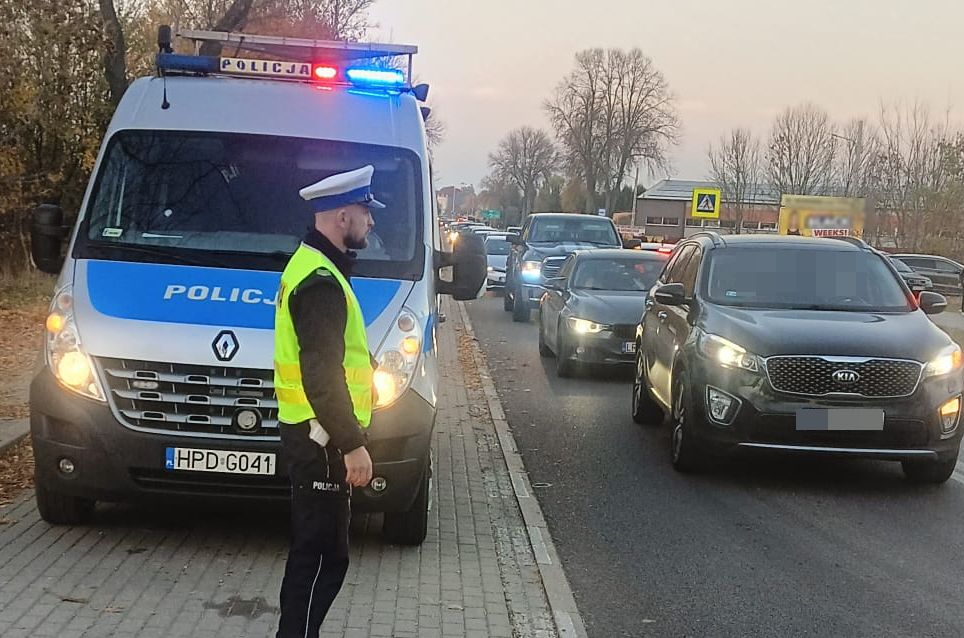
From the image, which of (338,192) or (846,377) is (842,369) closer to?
(846,377)

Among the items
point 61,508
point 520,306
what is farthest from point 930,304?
point 520,306

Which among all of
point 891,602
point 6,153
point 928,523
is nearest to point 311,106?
point 891,602

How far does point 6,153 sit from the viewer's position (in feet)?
63.0

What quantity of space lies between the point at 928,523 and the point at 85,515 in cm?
518

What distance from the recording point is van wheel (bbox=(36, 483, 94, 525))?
5.89m

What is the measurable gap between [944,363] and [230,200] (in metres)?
4.96

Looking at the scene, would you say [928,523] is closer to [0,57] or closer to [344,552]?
[344,552]

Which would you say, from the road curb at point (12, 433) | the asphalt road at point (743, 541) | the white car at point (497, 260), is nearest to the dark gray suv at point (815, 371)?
the asphalt road at point (743, 541)

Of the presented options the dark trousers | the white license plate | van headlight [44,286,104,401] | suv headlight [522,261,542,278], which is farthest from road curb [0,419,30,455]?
suv headlight [522,261,542,278]

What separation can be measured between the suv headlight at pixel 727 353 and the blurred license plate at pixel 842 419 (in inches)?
18.1

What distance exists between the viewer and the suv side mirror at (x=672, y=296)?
346 inches

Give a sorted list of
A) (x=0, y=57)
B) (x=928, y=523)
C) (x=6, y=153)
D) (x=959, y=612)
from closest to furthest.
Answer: (x=959, y=612) < (x=928, y=523) < (x=0, y=57) < (x=6, y=153)

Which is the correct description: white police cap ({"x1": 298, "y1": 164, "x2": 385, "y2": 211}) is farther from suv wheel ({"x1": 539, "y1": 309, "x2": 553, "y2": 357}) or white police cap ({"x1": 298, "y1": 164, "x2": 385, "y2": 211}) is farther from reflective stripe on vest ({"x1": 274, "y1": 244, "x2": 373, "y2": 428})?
suv wheel ({"x1": 539, "y1": 309, "x2": 553, "y2": 357})

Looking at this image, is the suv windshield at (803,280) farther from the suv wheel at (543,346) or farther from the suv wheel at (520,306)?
the suv wheel at (520,306)
